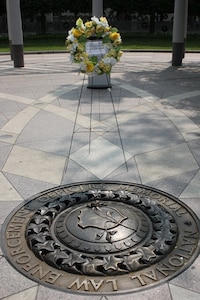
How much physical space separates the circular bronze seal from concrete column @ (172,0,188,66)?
1197 cm

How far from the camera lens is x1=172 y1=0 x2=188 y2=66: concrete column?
15.0m

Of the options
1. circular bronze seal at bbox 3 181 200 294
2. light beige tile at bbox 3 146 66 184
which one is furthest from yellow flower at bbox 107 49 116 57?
circular bronze seal at bbox 3 181 200 294

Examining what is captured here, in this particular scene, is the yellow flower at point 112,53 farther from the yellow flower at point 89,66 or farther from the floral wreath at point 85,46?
the yellow flower at point 89,66

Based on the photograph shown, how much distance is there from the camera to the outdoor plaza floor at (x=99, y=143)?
3496 millimetres

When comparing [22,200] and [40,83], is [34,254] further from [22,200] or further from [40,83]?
[40,83]

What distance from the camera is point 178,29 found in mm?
15477

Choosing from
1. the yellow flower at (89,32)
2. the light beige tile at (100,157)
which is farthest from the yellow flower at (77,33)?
the light beige tile at (100,157)

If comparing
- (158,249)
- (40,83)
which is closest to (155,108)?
(40,83)

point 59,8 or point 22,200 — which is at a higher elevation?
point 59,8

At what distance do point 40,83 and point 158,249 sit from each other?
9566 millimetres

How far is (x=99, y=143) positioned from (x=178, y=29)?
10410 millimetres

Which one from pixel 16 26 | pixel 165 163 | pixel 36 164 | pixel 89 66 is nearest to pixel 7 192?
pixel 36 164

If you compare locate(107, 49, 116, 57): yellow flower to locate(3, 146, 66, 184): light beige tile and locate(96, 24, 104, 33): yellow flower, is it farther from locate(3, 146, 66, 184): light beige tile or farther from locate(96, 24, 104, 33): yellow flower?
locate(3, 146, 66, 184): light beige tile

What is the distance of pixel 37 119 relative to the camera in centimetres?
829
